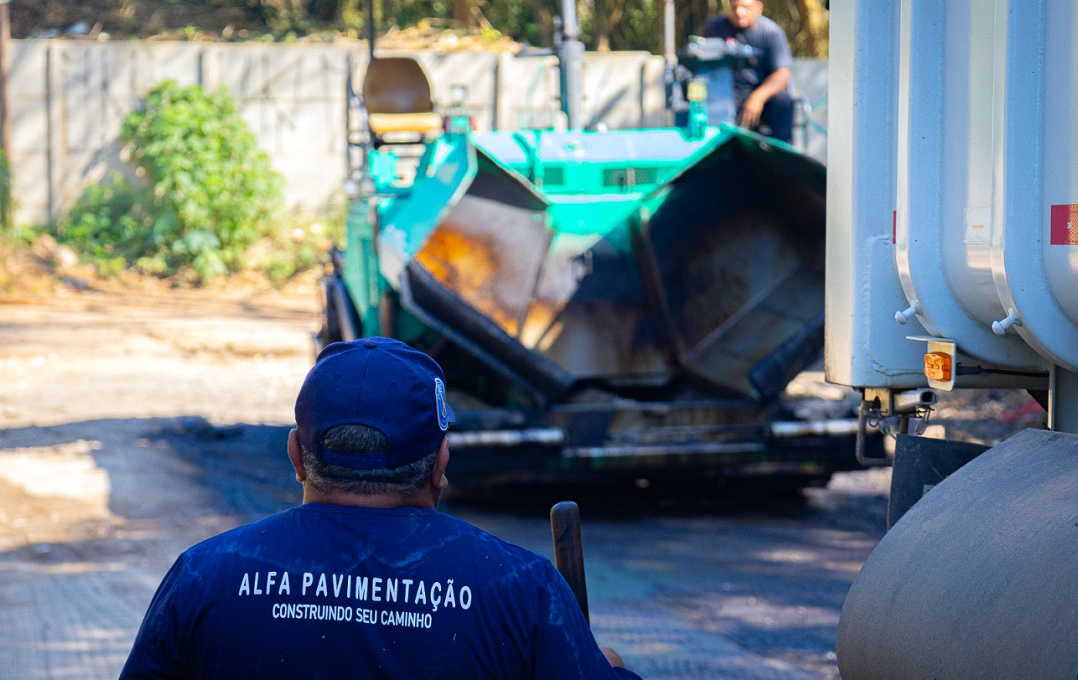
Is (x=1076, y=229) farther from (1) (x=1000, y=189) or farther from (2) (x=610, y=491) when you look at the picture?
(2) (x=610, y=491)

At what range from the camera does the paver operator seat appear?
7574mm

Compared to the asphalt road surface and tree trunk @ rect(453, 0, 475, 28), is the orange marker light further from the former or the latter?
tree trunk @ rect(453, 0, 475, 28)

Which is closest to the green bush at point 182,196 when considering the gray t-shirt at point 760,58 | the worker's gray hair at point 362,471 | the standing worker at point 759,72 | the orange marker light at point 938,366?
the standing worker at point 759,72

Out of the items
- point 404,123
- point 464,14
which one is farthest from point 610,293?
point 464,14

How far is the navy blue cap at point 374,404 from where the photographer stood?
1635mm

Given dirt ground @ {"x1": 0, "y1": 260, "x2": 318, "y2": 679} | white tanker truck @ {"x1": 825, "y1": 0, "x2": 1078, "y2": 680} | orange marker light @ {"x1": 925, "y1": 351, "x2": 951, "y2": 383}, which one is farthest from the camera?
dirt ground @ {"x1": 0, "y1": 260, "x2": 318, "y2": 679}

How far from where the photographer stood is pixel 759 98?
21.6 ft

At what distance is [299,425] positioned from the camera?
5.49 ft

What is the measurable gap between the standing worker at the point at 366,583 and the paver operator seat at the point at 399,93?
6.02 m

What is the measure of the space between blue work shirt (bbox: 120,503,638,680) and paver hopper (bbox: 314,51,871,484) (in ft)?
12.8

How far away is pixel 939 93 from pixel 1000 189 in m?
0.36

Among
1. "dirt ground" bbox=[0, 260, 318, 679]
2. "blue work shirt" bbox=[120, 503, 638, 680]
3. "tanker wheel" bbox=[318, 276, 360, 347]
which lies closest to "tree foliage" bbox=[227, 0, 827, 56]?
"dirt ground" bbox=[0, 260, 318, 679]

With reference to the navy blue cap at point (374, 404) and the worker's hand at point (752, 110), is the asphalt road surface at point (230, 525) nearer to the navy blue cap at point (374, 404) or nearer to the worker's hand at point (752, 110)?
the worker's hand at point (752, 110)

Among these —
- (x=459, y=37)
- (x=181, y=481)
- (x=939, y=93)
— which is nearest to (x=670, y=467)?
(x=181, y=481)
